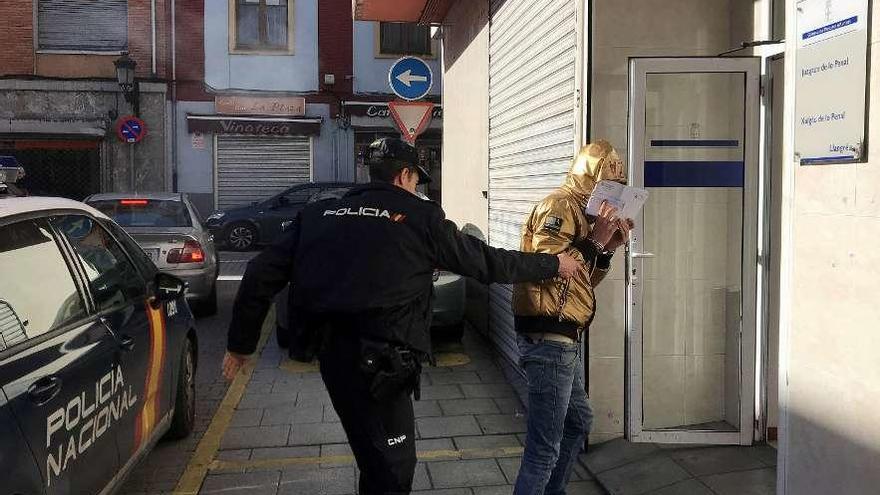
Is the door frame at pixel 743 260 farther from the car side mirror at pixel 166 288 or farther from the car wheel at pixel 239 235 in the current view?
→ the car wheel at pixel 239 235

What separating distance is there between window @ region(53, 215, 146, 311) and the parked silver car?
4.28m

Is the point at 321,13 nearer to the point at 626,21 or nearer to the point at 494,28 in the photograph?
the point at 494,28

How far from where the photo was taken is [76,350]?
3.12 meters

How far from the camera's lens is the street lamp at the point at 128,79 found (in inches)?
717

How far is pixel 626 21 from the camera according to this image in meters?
4.73

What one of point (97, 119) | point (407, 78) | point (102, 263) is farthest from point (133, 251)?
point (97, 119)

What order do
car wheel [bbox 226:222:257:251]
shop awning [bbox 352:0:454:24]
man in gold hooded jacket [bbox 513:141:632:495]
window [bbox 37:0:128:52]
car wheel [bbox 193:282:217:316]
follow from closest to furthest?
man in gold hooded jacket [bbox 513:141:632:495] → car wheel [bbox 193:282:217:316] → shop awning [bbox 352:0:454:24] → car wheel [bbox 226:222:257:251] → window [bbox 37:0:128:52]

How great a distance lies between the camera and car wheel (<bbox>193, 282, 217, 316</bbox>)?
9227 millimetres

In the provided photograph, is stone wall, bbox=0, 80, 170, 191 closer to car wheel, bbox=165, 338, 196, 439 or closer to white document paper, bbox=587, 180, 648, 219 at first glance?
car wheel, bbox=165, 338, 196, 439

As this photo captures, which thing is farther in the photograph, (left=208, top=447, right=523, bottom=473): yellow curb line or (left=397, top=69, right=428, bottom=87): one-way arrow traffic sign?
(left=397, top=69, right=428, bottom=87): one-way arrow traffic sign

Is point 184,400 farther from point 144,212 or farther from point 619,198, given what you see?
point 144,212

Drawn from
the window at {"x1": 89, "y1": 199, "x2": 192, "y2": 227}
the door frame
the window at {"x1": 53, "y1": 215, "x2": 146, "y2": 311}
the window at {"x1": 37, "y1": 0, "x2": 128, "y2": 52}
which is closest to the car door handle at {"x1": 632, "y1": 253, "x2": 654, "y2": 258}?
the door frame

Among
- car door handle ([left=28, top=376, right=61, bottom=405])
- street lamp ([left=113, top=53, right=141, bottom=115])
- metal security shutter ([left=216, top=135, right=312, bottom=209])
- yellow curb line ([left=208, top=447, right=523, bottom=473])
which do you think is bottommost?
yellow curb line ([left=208, top=447, right=523, bottom=473])

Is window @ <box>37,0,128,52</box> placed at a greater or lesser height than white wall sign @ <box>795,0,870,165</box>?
greater
